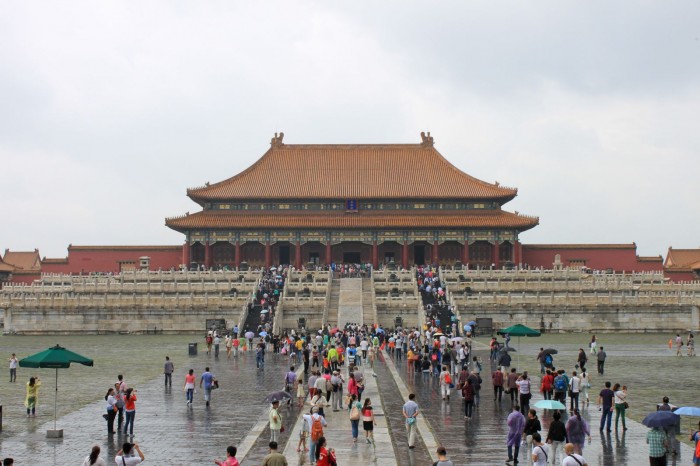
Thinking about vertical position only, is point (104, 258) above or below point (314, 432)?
above

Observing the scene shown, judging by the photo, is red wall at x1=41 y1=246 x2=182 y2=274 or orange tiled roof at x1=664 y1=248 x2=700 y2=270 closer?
red wall at x1=41 y1=246 x2=182 y2=274

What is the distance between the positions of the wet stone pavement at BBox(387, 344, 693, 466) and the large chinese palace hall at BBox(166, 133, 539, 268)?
160ft

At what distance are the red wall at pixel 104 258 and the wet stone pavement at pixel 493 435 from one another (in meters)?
54.1

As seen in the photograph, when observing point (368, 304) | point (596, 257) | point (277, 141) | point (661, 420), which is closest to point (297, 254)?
point (277, 141)

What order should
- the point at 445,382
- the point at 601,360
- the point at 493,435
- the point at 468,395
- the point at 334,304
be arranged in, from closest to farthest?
the point at 493,435, the point at 468,395, the point at 445,382, the point at 601,360, the point at 334,304

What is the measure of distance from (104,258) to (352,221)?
2088cm

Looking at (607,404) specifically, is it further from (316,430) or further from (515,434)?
(316,430)

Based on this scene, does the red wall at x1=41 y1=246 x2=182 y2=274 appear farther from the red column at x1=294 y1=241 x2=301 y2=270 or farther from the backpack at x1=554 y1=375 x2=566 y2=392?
the backpack at x1=554 y1=375 x2=566 y2=392

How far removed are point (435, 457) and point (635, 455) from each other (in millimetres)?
3804

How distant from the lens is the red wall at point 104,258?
7631cm

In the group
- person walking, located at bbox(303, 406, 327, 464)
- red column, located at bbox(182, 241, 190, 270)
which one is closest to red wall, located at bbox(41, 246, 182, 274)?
red column, located at bbox(182, 241, 190, 270)

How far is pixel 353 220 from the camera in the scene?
2975 inches

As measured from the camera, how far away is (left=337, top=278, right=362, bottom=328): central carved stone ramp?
48.4 metres

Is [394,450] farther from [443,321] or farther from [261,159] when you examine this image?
[261,159]
